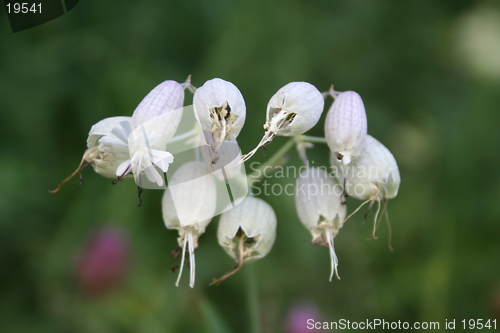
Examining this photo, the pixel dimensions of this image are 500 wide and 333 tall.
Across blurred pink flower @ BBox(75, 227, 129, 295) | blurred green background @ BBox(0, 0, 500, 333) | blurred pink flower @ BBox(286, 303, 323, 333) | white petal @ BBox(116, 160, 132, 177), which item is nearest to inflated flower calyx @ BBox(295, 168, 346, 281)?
white petal @ BBox(116, 160, 132, 177)

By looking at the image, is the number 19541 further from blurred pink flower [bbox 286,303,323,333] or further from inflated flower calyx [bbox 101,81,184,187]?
blurred pink flower [bbox 286,303,323,333]

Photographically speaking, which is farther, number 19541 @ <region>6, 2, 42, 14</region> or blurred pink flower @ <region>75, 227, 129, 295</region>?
number 19541 @ <region>6, 2, 42, 14</region>

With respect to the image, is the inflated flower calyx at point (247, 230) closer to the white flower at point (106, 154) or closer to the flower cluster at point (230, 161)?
the flower cluster at point (230, 161)

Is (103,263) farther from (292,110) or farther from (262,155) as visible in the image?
(292,110)

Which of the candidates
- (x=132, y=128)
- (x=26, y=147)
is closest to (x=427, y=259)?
(x=132, y=128)

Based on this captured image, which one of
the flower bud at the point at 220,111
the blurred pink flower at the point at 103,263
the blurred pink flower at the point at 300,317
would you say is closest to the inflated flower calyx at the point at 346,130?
the flower bud at the point at 220,111
